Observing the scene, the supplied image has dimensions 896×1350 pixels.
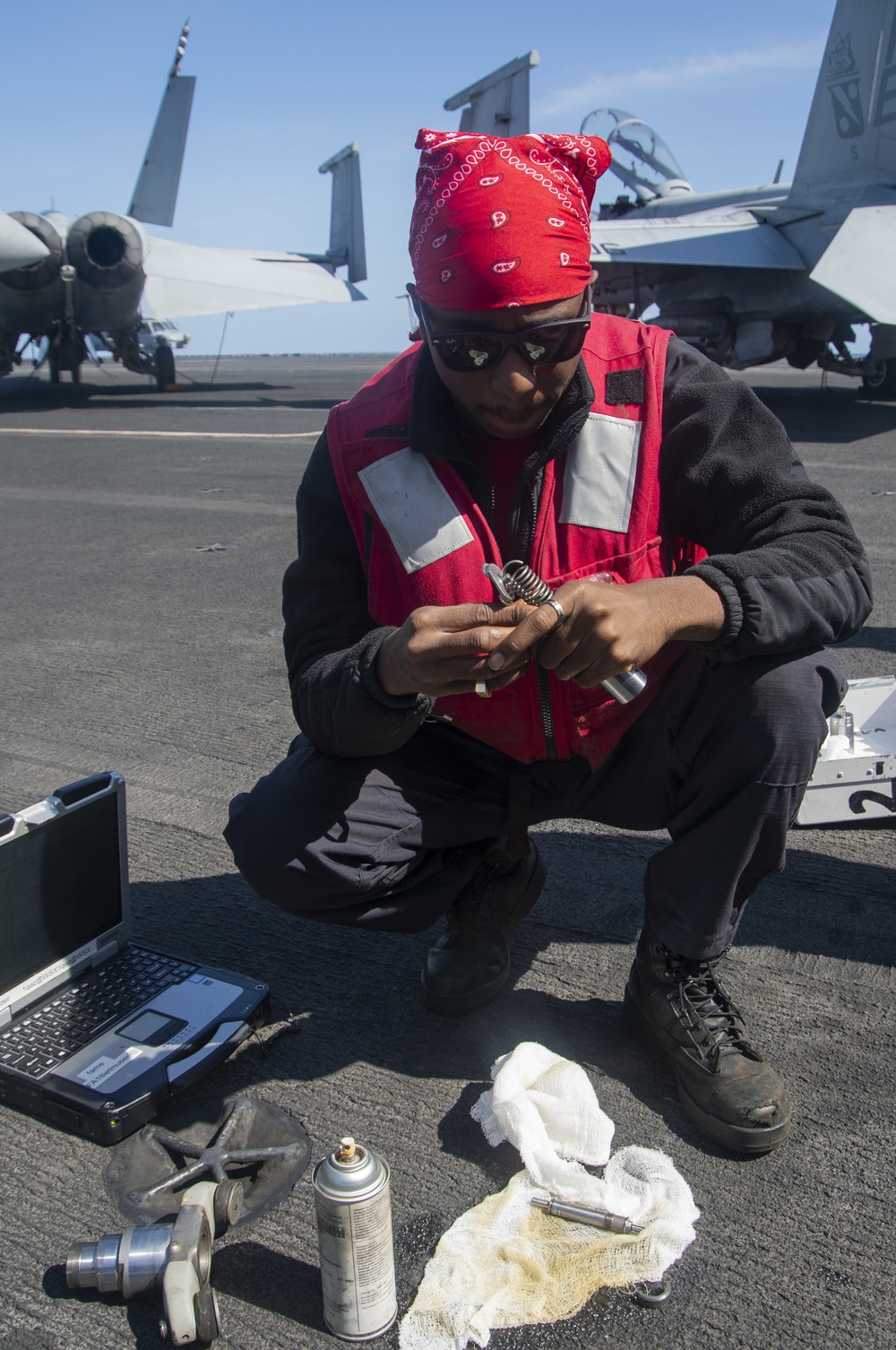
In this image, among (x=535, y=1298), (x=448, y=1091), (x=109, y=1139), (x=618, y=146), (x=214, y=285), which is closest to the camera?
(x=535, y=1298)

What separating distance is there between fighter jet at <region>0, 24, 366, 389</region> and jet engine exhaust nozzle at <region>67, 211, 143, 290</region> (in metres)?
0.02

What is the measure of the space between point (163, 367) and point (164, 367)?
34mm

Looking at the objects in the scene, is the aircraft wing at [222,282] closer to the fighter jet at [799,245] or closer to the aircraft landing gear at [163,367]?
the aircraft landing gear at [163,367]

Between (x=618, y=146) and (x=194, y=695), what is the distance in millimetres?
24681

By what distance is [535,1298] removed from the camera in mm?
1472

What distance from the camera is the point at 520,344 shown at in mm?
1813

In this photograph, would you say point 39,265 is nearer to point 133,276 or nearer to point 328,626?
point 133,276

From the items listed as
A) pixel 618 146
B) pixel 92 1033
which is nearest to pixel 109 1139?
pixel 92 1033

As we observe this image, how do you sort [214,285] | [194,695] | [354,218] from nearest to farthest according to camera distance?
[194,695], [214,285], [354,218]

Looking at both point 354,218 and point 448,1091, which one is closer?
point 448,1091

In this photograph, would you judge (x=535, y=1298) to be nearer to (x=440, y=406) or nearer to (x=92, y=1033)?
(x=92, y=1033)

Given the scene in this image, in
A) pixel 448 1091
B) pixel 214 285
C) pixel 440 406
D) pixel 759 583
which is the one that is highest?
pixel 214 285

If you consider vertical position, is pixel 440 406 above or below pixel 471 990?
above

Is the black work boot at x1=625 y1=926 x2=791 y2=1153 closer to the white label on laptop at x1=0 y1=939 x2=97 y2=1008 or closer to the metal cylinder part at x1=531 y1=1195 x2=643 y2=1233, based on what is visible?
the metal cylinder part at x1=531 y1=1195 x2=643 y2=1233
